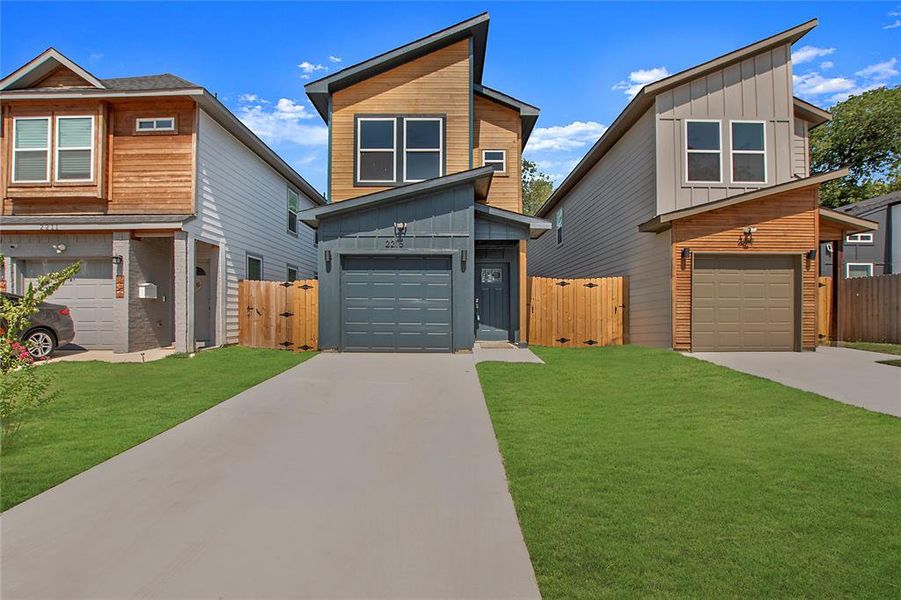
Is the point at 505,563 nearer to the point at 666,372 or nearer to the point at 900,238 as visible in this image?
the point at 666,372

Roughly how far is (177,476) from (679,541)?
391 centimetres

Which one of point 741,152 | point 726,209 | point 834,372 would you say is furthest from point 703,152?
point 834,372

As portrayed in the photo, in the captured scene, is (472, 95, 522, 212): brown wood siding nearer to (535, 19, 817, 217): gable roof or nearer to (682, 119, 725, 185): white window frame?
(535, 19, 817, 217): gable roof

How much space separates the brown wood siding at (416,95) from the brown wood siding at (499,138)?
1019 millimetres

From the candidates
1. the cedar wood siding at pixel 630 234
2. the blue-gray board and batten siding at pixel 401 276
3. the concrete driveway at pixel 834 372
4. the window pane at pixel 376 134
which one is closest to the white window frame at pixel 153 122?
the blue-gray board and batten siding at pixel 401 276

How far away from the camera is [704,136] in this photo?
12.8 m

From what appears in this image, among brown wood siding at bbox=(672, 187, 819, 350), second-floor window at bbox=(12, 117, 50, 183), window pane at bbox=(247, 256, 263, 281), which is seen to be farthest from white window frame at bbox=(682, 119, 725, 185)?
second-floor window at bbox=(12, 117, 50, 183)

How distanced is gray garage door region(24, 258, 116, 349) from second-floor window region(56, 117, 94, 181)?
2069mm

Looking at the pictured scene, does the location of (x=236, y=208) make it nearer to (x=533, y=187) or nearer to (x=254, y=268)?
(x=254, y=268)

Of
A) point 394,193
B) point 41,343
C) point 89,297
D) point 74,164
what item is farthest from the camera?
point 89,297

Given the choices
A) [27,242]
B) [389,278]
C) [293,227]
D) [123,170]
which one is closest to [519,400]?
[389,278]

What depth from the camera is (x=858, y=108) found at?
31844 mm

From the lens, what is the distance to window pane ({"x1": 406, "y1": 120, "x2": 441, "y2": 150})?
13594 millimetres

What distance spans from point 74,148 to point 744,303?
53.8 feet
